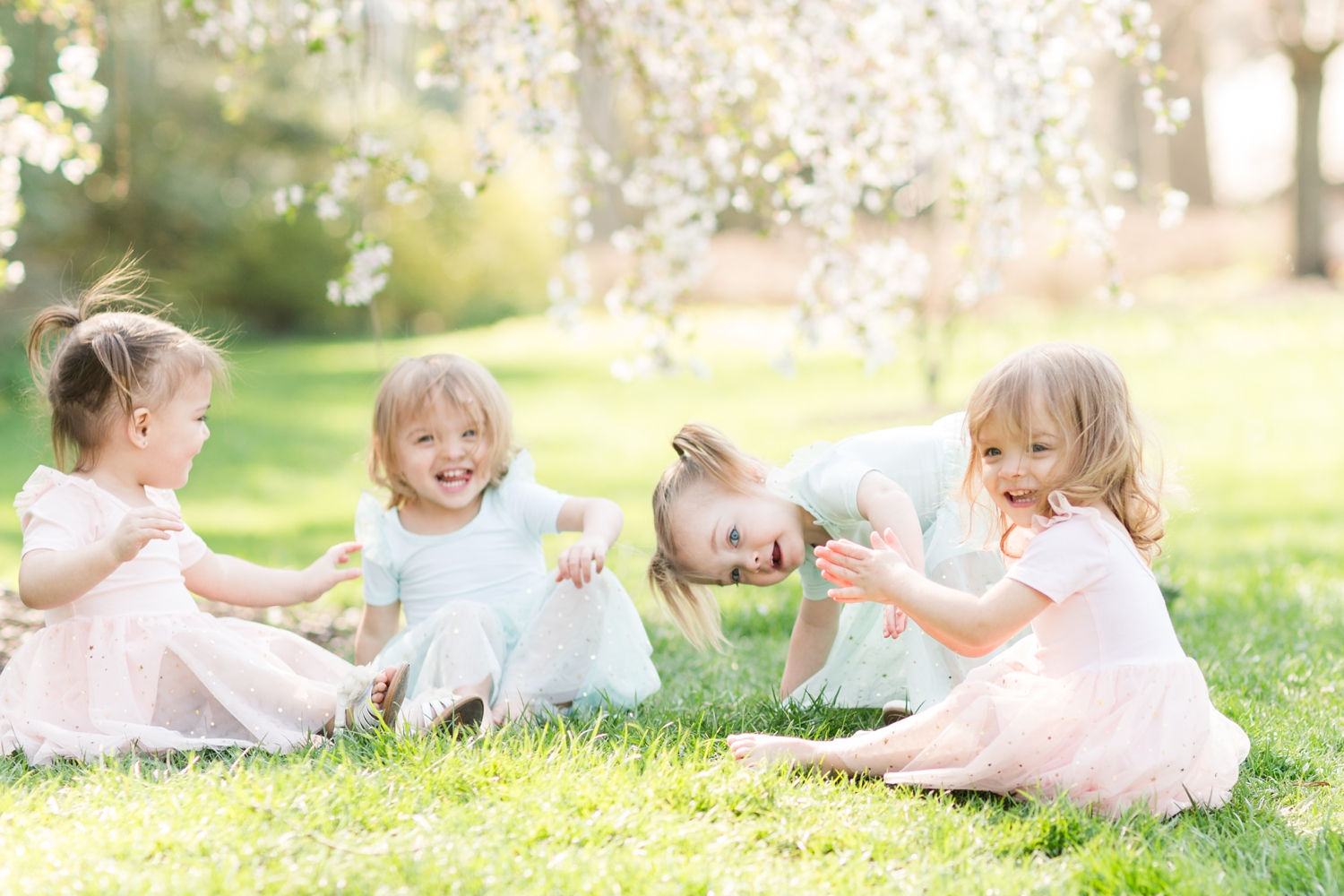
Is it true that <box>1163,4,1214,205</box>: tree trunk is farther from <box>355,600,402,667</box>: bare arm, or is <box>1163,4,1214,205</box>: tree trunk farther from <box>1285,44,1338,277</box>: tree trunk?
<box>355,600,402,667</box>: bare arm

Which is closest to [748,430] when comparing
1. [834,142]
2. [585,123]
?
[585,123]

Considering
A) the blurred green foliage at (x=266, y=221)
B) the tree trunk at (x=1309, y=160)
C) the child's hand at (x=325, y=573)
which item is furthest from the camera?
the blurred green foliage at (x=266, y=221)

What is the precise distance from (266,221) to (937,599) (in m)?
21.4

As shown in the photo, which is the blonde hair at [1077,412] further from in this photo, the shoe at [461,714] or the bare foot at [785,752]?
the shoe at [461,714]

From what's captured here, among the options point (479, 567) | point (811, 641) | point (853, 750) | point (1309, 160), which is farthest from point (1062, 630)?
point (1309, 160)

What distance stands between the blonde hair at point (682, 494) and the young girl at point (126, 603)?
0.68 meters

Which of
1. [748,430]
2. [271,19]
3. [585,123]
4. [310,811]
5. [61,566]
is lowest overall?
[748,430]

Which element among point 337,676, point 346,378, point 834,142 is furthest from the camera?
point 346,378

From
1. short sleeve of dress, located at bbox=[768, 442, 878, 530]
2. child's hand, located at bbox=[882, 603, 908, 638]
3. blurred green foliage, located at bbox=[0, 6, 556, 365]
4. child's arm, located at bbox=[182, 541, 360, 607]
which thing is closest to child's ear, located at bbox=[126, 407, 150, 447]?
child's arm, located at bbox=[182, 541, 360, 607]

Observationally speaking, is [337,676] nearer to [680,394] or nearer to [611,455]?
[611,455]

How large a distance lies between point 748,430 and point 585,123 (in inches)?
226

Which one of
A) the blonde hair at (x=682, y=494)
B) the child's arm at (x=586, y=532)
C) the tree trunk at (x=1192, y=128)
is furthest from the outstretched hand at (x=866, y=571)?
the tree trunk at (x=1192, y=128)

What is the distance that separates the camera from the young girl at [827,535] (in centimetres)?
294

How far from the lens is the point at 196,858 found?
2037 mm
